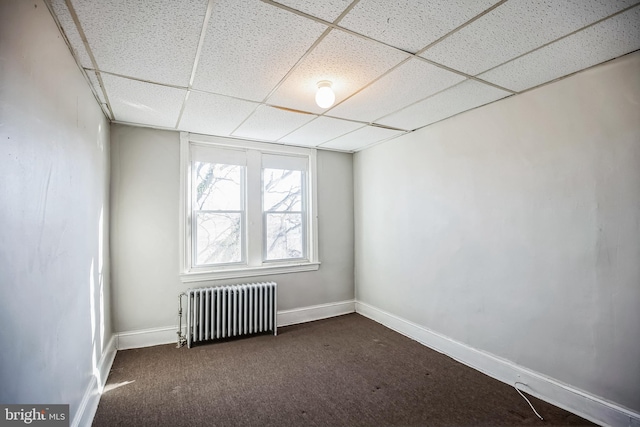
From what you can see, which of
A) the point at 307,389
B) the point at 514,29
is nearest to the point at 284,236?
the point at 307,389

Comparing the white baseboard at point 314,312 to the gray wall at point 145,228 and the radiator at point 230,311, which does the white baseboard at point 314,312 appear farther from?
the gray wall at point 145,228

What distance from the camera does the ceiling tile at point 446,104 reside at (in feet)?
8.03

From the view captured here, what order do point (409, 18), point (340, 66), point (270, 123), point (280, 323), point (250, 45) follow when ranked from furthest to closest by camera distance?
point (280, 323)
point (270, 123)
point (340, 66)
point (250, 45)
point (409, 18)

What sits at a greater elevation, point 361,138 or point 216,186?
point 361,138

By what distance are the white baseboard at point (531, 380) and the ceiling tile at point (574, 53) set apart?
2298 millimetres

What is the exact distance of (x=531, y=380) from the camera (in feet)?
7.93

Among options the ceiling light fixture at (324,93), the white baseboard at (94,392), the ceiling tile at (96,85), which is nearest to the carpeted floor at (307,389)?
the white baseboard at (94,392)

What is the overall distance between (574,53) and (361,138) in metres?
2.22

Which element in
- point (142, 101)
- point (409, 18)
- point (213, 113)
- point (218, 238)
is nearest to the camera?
point (409, 18)

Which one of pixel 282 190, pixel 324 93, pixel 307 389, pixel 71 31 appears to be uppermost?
pixel 71 31

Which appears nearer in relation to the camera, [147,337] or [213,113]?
[213,113]

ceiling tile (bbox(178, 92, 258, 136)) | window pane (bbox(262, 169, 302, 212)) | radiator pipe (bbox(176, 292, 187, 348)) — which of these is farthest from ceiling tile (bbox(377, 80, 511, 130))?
radiator pipe (bbox(176, 292, 187, 348))

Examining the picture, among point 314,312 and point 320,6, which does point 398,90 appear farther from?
point 314,312

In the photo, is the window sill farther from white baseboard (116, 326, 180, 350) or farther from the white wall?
the white wall
